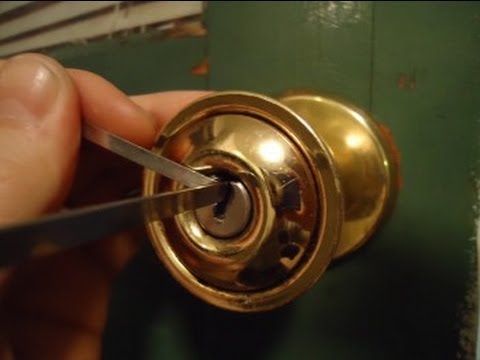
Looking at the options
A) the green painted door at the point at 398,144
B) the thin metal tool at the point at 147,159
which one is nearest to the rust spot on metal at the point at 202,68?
the green painted door at the point at 398,144

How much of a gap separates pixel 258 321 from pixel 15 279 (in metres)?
0.19

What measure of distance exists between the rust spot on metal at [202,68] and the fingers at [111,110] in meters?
0.07

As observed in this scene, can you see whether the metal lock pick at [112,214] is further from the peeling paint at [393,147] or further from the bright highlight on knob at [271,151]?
the peeling paint at [393,147]

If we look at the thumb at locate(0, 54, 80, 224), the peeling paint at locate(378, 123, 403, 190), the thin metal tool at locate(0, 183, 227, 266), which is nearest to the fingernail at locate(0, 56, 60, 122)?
the thumb at locate(0, 54, 80, 224)

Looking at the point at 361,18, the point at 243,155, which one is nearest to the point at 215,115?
the point at 243,155

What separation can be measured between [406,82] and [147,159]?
8.3 inches

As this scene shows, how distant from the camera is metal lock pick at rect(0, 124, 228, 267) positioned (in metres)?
0.16

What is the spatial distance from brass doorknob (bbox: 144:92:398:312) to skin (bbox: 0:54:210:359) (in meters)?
0.06

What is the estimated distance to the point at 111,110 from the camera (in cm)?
36

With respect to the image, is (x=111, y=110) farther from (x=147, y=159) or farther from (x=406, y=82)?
(x=406, y=82)

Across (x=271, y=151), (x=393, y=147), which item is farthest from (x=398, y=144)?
(x=271, y=151)

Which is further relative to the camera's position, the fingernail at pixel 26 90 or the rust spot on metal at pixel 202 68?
the rust spot on metal at pixel 202 68

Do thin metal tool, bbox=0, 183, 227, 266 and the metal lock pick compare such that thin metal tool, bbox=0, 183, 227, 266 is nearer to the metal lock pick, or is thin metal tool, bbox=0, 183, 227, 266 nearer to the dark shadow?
the metal lock pick

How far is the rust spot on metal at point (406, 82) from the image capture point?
37cm
